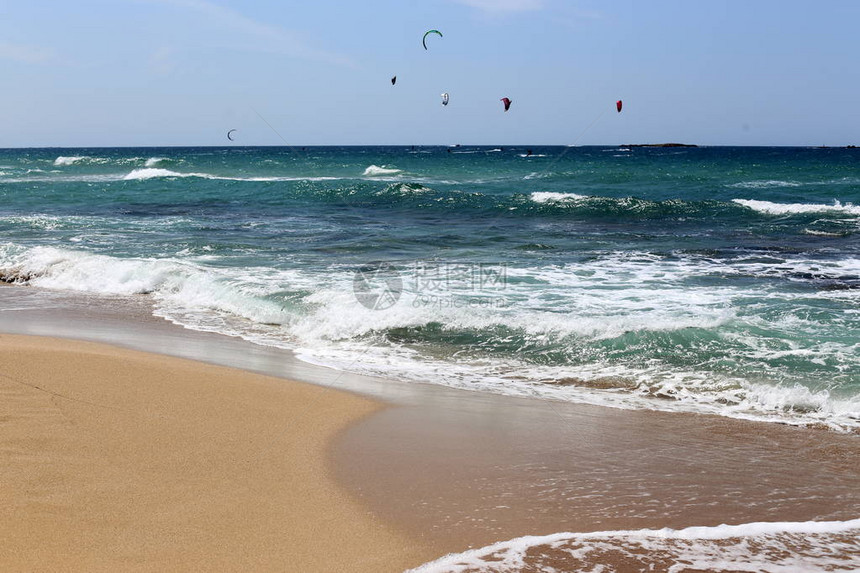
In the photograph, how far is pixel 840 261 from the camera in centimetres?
1297

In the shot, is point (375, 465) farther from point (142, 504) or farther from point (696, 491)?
point (696, 491)

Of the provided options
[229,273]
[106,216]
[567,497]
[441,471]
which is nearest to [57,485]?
[441,471]

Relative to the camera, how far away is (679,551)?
345 cm

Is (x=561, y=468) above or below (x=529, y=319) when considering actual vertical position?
below

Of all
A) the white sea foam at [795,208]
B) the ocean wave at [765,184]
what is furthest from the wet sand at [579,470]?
the ocean wave at [765,184]

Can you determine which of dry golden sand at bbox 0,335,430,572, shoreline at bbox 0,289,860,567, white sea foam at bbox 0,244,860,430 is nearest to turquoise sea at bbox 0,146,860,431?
white sea foam at bbox 0,244,860,430

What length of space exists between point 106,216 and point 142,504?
19708 millimetres

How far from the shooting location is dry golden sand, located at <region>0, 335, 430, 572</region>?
131 inches

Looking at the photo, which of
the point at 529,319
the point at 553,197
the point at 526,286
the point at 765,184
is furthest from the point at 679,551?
the point at 765,184
